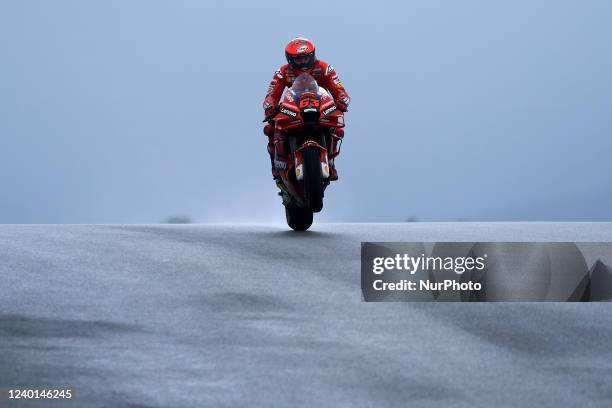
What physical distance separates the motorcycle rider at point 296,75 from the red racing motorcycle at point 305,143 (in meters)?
0.21

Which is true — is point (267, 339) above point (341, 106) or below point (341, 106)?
below

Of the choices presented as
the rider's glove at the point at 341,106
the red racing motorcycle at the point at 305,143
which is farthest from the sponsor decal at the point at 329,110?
the rider's glove at the point at 341,106

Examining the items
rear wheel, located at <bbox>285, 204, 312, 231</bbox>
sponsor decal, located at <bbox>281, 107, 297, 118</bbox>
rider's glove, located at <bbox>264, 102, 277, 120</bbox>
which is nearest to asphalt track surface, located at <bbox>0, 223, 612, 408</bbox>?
sponsor decal, located at <bbox>281, 107, 297, 118</bbox>

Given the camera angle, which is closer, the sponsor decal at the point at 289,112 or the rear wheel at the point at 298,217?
the sponsor decal at the point at 289,112

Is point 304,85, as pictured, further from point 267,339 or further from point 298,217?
point 267,339

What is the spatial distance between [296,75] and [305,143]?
1.38 metres

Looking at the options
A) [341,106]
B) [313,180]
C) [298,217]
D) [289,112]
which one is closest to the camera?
[313,180]

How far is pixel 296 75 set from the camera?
1393 centimetres

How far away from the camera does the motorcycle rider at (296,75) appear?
1377cm

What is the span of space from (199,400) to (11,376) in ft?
3.57

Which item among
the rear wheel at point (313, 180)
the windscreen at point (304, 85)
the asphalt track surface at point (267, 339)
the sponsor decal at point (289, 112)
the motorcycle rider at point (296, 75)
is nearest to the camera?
the asphalt track surface at point (267, 339)

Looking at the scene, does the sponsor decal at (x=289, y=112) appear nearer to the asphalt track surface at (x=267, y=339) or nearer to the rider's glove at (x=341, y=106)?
the rider's glove at (x=341, y=106)

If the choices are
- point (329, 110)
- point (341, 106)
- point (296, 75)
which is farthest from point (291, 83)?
point (329, 110)

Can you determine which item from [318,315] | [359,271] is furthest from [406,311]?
[359,271]
